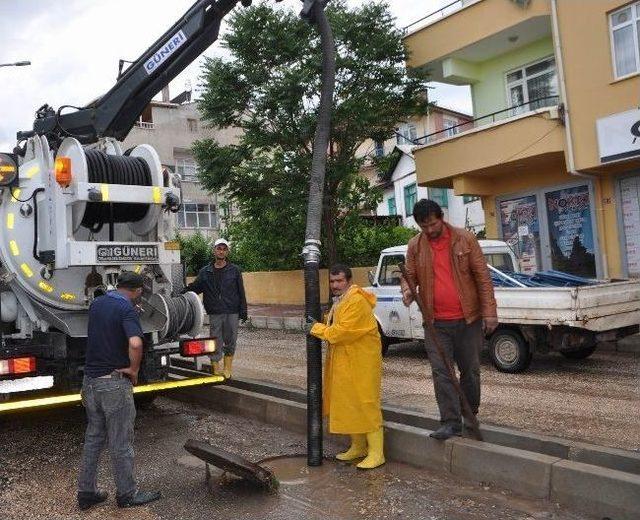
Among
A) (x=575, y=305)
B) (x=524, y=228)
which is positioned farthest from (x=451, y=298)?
(x=524, y=228)

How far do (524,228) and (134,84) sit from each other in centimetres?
1086

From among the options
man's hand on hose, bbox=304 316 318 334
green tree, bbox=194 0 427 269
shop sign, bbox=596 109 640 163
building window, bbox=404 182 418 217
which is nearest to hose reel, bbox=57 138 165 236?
man's hand on hose, bbox=304 316 318 334

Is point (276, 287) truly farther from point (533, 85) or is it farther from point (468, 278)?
point (468, 278)

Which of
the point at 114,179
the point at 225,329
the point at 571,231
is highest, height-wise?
the point at 114,179

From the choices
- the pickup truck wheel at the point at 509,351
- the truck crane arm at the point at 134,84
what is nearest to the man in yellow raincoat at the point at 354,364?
the truck crane arm at the point at 134,84

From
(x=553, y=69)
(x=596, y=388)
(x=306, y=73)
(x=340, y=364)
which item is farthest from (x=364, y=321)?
(x=553, y=69)

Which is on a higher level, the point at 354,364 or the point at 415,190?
the point at 415,190

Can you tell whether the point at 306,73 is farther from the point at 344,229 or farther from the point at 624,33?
the point at 624,33

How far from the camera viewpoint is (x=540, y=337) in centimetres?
881

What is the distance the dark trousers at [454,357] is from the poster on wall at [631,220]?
952 centimetres

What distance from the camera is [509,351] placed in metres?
9.05

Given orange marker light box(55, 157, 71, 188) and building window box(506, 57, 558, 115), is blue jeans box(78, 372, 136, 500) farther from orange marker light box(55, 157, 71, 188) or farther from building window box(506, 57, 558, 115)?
building window box(506, 57, 558, 115)

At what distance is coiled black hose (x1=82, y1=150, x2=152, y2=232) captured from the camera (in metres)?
6.38

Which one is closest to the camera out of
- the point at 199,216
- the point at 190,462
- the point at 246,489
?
the point at 246,489
